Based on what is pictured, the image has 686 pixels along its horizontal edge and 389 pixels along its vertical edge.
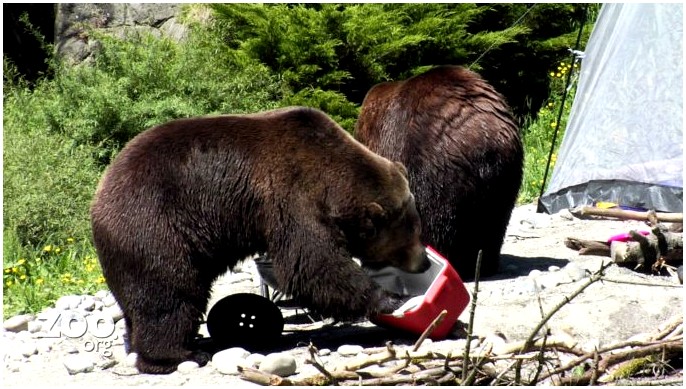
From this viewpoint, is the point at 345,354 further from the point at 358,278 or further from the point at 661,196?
the point at 661,196

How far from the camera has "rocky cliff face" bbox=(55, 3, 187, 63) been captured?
13.7 meters

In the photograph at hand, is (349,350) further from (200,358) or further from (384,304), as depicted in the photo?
(200,358)

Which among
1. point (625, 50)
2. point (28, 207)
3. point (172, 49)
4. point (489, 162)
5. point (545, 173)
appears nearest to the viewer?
point (489, 162)

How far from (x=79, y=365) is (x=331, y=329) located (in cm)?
156

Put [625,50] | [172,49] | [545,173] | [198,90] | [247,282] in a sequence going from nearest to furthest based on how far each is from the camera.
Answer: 1. [247,282]
2. [625,50]
3. [545,173]
4. [198,90]
5. [172,49]

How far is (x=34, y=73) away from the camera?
1493cm

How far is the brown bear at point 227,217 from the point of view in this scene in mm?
5543

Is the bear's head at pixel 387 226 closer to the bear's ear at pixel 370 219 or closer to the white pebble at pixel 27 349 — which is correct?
the bear's ear at pixel 370 219

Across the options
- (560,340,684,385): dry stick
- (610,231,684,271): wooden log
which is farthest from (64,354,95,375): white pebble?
(610,231,684,271): wooden log

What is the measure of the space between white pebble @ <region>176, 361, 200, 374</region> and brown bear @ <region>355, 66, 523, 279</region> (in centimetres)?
224

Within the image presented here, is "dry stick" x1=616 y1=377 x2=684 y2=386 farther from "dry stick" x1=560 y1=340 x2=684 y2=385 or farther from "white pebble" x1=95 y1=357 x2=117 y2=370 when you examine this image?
"white pebble" x1=95 y1=357 x2=117 y2=370

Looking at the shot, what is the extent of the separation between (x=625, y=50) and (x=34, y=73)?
868 cm

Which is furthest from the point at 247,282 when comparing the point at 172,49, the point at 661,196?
the point at 172,49

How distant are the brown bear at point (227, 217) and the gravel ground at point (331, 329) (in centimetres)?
22
